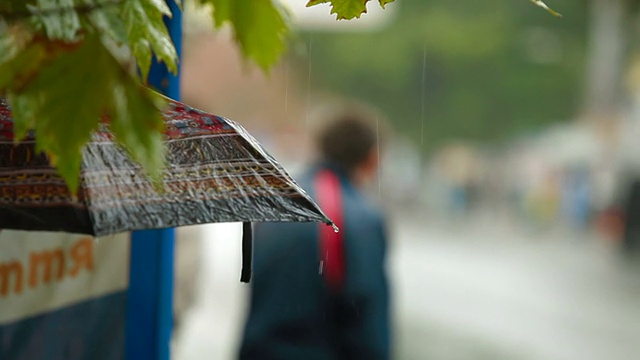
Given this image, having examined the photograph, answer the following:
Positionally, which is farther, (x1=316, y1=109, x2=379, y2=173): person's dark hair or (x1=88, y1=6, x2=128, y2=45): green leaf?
(x1=316, y1=109, x2=379, y2=173): person's dark hair

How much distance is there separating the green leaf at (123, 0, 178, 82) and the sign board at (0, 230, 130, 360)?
127 centimetres

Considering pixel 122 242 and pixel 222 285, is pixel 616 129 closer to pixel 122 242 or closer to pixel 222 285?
pixel 222 285

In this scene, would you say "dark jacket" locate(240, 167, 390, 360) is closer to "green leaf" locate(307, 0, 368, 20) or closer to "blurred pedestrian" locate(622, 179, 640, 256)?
"green leaf" locate(307, 0, 368, 20)

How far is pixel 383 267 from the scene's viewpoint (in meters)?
3.40

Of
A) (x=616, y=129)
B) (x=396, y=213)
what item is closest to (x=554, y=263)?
(x=616, y=129)

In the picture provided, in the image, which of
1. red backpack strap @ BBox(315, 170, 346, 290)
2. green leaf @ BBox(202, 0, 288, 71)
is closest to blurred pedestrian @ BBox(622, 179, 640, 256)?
red backpack strap @ BBox(315, 170, 346, 290)

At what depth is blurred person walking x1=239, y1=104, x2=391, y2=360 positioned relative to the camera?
131 inches

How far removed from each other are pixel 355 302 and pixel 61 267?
1077mm

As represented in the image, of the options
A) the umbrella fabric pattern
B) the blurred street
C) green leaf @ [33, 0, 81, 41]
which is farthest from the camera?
the blurred street

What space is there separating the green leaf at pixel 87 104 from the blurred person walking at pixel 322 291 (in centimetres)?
227

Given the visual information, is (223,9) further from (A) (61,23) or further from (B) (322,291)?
(B) (322,291)

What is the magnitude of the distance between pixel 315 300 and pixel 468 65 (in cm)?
2982

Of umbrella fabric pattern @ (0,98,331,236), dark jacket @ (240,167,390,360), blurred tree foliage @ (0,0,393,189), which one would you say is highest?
blurred tree foliage @ (0,0,393,189)

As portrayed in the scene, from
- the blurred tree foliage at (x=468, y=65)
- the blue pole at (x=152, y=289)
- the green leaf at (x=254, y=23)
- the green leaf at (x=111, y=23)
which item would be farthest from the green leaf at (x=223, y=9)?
the blurred tree foliage at (x=468, y=65)
